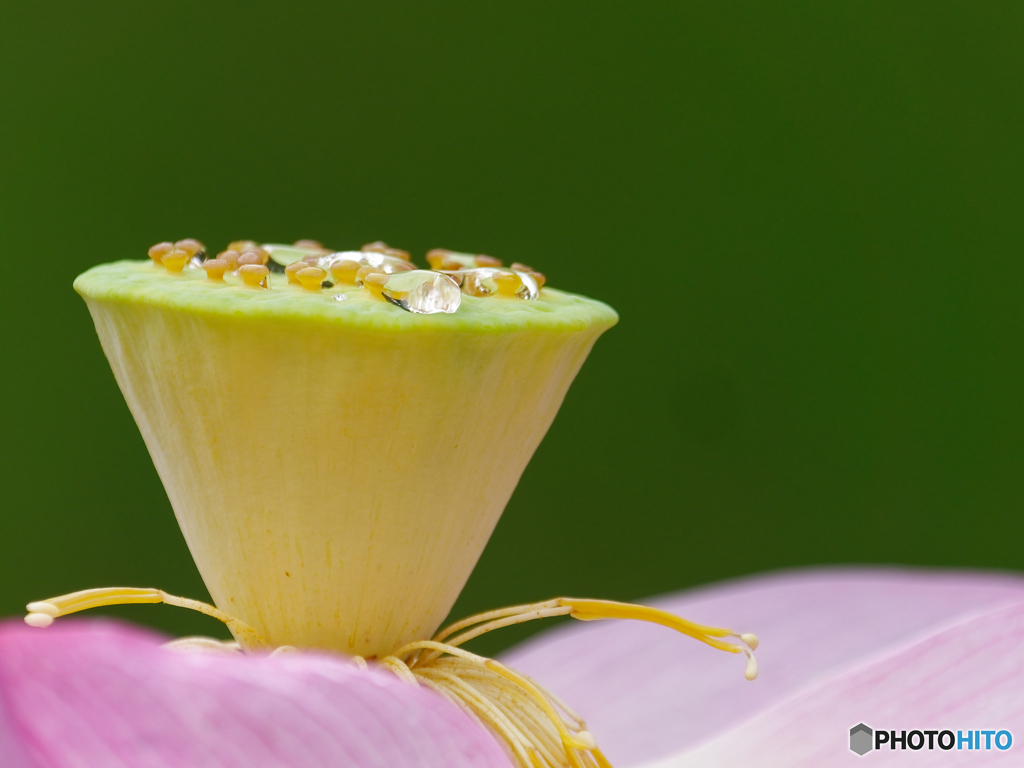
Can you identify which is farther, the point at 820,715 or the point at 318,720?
the point at 820,715

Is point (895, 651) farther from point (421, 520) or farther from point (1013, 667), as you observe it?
point (421, 520)

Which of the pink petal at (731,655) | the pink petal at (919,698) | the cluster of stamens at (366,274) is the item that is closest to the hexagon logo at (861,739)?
the pink petal at (919,698)

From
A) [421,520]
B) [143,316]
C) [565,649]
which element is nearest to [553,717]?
[421,520]

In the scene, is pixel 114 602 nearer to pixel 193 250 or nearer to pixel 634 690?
pixel 193 250

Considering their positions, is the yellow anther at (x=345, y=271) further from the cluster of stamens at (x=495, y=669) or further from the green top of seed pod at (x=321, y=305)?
the cluster of stamens at (x=495, y=669)

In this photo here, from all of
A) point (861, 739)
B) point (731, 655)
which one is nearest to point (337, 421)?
point (861, 739)

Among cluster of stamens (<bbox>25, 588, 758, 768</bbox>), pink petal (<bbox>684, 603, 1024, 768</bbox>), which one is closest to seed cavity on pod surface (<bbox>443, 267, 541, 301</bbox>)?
cluster of stamens (<bbox>25, 588, 758, 768</bbox>)

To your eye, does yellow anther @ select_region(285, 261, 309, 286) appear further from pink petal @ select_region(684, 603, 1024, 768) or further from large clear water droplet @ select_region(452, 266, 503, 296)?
pink petal @ select_region(684, 603, 1024, 768)
